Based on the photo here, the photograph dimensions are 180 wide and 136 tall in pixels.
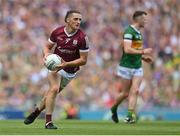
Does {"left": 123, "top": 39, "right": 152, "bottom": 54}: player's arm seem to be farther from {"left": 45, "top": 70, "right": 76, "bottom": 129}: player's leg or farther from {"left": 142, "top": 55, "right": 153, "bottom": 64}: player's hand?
{"left": 45, "top": 70, "right": 76, "bottom": 129}: player's leg

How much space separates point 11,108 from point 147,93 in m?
4.96

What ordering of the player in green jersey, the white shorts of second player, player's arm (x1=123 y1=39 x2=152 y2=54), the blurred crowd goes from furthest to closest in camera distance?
the blurred crowd
the white shorts of second player
the player in green jersey
player's arm (x1=123 y1=39 x2=152 y2=54)

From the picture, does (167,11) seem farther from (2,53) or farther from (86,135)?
(86,135)

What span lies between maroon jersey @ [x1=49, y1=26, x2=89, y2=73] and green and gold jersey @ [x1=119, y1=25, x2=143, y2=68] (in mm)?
3118

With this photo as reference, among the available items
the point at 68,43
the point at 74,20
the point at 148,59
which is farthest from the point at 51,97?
the point at 148,59

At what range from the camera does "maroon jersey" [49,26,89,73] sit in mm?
14109

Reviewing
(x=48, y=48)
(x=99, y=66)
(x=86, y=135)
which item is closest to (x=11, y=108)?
(x=99, y=66)

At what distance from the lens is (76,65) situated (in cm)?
1402

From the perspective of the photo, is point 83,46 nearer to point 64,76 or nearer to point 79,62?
point 79,62

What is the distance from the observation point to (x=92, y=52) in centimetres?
2814

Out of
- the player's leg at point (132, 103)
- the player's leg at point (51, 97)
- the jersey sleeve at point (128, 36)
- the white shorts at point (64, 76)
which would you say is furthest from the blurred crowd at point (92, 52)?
the player's leg at point (51, 97)

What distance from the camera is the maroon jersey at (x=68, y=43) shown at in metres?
14.1

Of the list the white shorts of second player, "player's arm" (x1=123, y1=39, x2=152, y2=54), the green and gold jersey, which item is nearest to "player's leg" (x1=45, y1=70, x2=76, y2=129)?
"player's arm" (x1=123, y1=39, x2=152, y2=54)

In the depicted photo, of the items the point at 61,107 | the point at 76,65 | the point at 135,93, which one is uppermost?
the point at 76,65
